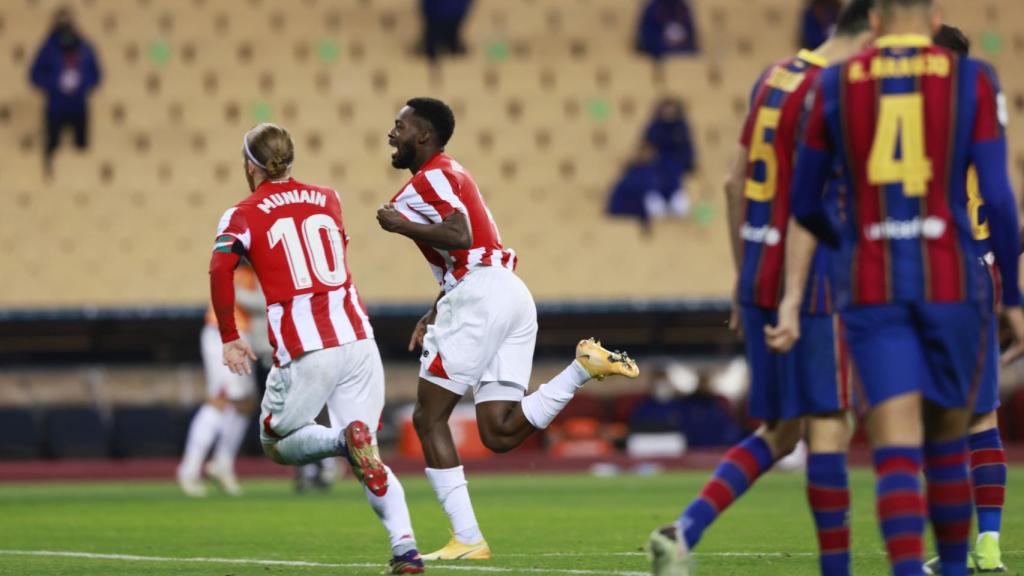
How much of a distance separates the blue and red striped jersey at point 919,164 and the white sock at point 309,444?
318cm

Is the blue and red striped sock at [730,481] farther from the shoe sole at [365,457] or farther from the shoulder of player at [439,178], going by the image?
the shoulder of player at [439,178]

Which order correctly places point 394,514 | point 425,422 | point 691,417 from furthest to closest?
1. point 691,417
2. point 425,422
3. point 394,514

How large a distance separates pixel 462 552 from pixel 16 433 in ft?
47.2

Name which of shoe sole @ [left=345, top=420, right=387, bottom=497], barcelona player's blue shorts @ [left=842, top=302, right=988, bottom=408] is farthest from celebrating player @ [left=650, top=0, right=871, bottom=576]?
shoe sole @ [left=345, top=420, right=387, bottom=497]

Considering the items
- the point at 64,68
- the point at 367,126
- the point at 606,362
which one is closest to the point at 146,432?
the point at 64,68

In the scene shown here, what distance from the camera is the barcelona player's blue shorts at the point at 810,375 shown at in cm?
597

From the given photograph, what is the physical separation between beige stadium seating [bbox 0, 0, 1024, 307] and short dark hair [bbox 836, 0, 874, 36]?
56.4 feet

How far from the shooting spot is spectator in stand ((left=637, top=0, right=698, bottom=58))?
25.8 metres

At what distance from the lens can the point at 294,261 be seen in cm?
835

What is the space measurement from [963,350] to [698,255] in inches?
742

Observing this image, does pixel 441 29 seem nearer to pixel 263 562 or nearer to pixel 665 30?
pixel 665 30

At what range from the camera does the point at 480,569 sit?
306 inches

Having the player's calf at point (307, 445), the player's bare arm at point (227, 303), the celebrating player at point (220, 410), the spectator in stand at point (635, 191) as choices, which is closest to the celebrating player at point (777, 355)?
the player's calf at point (307, 445)

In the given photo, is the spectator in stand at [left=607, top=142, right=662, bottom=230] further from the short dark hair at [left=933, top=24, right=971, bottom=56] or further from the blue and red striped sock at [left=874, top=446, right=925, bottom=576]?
the blue and red striped sock at [left=874, top=446, right=925, bottom=576]
